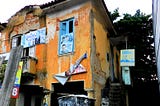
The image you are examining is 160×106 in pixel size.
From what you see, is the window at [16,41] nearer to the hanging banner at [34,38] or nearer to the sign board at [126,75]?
the hanging banner at [34,38]

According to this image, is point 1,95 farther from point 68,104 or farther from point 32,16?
point 32,16

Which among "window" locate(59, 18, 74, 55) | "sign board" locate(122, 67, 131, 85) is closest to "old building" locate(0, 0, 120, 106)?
"window" locate(59, 18, 74, 55)

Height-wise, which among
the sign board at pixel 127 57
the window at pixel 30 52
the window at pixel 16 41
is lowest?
the sign board at pixel 127 57

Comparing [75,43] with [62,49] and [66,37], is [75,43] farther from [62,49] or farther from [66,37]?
[62,49]

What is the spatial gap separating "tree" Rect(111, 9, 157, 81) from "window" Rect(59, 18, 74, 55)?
7.17 meters

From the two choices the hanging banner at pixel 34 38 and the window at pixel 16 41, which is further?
the window at pixel 16 41

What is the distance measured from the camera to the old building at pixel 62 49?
1221cm

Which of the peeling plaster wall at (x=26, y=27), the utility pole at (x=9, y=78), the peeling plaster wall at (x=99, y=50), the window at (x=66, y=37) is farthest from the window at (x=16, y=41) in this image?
the utility pole at (x=9, y=78)

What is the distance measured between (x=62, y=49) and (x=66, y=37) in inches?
26.0

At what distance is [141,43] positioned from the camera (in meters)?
20.1

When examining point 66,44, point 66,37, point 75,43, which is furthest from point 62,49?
point 75,43

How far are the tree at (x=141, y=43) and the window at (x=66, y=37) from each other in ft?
23.5

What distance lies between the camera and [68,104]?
9.59 meters

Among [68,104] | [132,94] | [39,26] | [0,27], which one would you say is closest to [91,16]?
[39,26]
